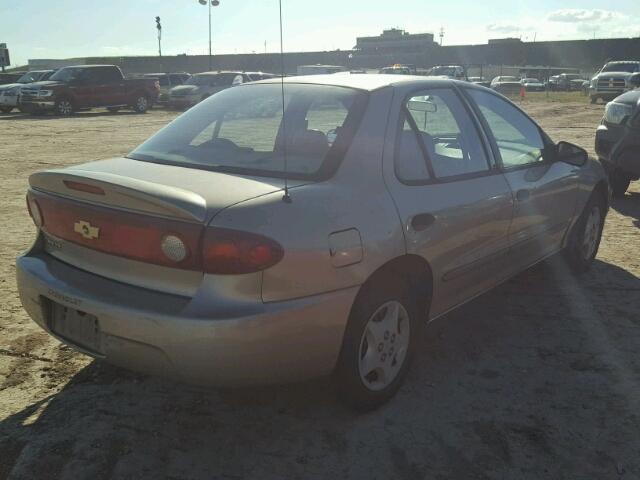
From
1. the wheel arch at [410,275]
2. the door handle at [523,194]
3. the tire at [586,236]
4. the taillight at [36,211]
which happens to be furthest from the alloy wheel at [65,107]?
the wheel arch at [410,275]

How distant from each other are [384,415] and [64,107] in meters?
23.0

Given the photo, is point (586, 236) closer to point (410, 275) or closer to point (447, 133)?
point (447, 133)

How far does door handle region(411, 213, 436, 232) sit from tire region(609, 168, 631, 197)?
5.96m

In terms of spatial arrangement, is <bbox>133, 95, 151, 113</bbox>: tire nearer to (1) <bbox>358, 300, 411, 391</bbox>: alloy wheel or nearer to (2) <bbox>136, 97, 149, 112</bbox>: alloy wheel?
(2) <bbox>136, 97, 149, 112</bbox>: alloy wheel

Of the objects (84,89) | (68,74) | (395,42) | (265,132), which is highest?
(395,42)

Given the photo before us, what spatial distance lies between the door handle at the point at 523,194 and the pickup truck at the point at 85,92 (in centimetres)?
2204

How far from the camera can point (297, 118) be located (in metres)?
3.39

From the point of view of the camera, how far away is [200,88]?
2684cm

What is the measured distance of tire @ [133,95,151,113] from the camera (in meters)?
25.8

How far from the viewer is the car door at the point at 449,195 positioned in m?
3.09

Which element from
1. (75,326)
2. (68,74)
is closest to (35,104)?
(68,74)

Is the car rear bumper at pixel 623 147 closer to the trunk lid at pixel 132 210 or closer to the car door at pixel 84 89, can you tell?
the trunk lid at pixel 132 210

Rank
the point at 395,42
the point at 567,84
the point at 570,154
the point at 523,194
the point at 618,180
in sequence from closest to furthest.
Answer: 1. the point at 523,194
2. the point at 570,154
3. the point at 618,180
4. the point at 567,84
5. the point at 395,42

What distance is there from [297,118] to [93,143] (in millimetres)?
12047
